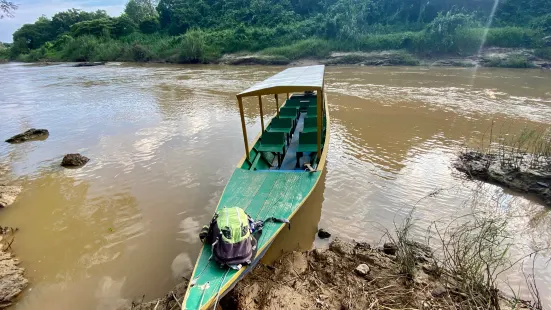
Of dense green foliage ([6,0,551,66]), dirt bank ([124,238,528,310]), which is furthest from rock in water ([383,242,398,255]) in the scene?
dense green foliage ([6,0,551,66])

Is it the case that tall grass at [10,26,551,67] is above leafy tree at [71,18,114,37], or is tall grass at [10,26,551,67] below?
below

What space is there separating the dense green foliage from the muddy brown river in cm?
1171

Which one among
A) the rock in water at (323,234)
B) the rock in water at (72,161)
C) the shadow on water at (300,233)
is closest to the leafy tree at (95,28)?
the rock in water at (72,161)

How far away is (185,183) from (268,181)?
251cm

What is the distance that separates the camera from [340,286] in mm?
3283

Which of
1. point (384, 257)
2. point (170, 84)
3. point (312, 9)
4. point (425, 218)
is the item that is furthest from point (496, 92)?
point (312, 9)

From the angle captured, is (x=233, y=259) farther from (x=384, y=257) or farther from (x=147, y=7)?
(x=147, y=7)

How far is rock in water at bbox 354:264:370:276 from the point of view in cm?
Answer: 349

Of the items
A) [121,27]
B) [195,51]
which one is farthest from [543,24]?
[121,27]

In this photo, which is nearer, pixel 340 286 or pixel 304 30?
pixel 340 286

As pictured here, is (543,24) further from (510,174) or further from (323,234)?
(323,234)

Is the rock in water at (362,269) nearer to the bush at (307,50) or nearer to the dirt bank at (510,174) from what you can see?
the dirt bank at (510,174)

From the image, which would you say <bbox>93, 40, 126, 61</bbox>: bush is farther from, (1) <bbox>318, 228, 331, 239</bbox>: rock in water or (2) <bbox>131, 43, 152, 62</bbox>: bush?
(1) <bbox>318, 228, 331, 239</bbox>: rock in water

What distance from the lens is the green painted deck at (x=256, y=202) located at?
290 centimetres
